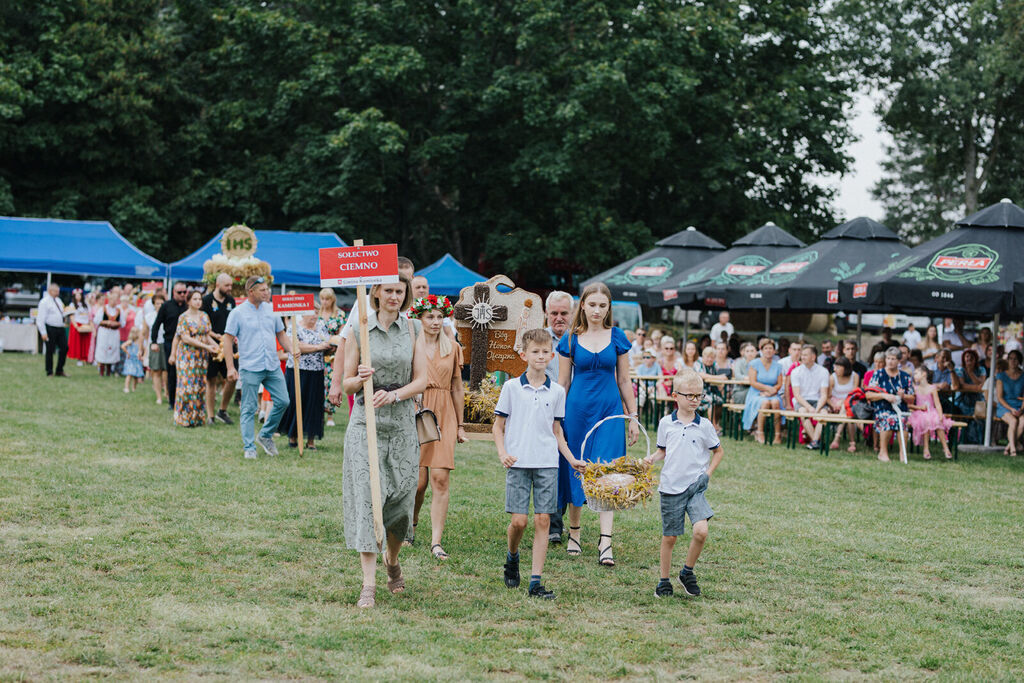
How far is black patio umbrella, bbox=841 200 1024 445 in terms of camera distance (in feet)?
42.9

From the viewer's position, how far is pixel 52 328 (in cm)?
2106

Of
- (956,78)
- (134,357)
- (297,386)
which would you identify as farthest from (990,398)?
(956,78)

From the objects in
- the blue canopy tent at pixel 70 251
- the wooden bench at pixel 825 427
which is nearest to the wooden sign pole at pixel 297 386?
the wooden bench at pixel 825 427

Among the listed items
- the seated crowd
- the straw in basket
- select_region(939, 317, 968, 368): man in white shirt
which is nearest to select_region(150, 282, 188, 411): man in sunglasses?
the seated crowd

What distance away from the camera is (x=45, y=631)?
17.6 feet

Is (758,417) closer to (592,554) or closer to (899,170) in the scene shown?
(592,554)

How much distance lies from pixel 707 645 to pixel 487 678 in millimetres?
1286

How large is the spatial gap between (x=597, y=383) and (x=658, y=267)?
43.5 feet

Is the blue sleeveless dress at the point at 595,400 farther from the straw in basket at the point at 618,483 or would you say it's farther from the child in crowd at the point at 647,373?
the child in crowd at the point at 647,373

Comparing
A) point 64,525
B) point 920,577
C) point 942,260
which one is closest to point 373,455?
point 64,525

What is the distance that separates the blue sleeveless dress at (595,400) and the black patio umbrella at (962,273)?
23.5 feet

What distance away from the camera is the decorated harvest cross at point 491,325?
30.5 feet

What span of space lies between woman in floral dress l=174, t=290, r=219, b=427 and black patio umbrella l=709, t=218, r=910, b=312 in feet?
26.4

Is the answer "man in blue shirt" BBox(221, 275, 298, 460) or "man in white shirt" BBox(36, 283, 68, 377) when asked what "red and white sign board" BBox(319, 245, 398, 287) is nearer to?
"man in blue shirt" BBox(221, 275, 298, 460)
